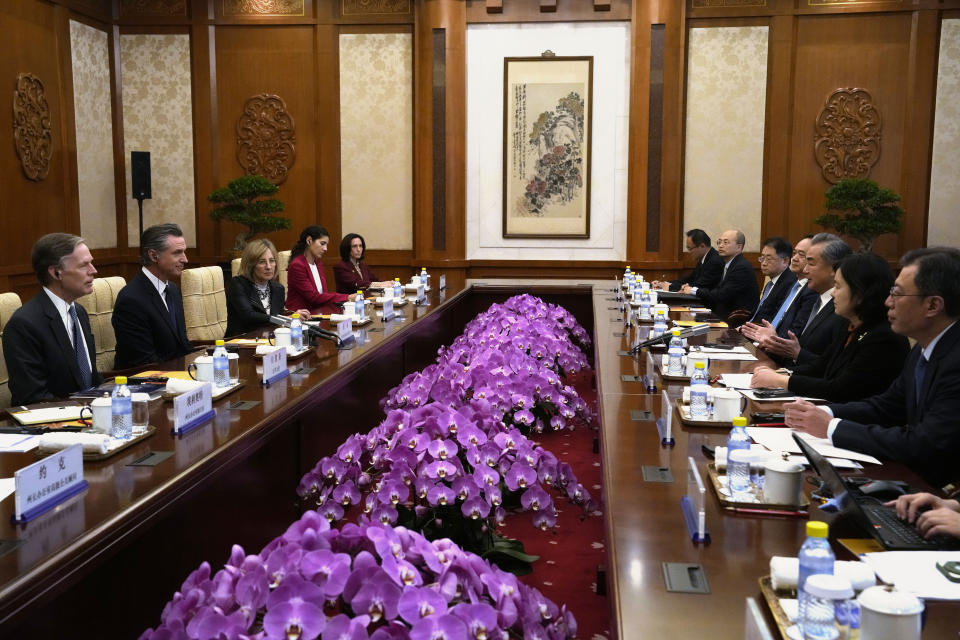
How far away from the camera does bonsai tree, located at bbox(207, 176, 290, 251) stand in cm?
818

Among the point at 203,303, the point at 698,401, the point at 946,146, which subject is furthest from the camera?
the point at 946,146

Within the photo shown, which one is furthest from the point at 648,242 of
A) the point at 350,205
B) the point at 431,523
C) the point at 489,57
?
the point at 431,523

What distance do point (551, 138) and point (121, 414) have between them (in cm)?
696

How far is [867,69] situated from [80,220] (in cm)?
730

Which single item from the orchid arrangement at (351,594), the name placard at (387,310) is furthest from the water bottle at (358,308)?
the orchid arrangement at (351,594)

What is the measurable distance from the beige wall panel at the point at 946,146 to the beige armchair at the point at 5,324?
7.62 m

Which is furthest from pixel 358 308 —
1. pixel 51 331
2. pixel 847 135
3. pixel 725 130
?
pixel 847 135

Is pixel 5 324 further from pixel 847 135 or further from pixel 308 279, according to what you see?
pixel 847 135

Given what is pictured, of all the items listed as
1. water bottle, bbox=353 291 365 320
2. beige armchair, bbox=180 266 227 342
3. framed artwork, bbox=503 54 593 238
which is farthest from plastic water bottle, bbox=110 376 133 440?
framed artwork, bbox=503 54 593 238

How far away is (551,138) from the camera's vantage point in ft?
28.7

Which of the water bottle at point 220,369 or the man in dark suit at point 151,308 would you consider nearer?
the water bottle at point 220,369

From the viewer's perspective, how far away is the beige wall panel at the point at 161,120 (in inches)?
347

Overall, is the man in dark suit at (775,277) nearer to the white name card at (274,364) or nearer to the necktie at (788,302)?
the necktie at (788,302)

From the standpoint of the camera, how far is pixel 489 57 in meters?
8.74
